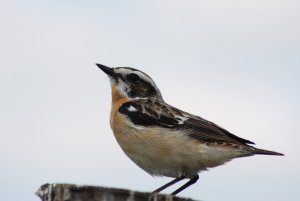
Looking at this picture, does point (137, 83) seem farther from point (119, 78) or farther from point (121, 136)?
point (121, 136)

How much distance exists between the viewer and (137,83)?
14047mm

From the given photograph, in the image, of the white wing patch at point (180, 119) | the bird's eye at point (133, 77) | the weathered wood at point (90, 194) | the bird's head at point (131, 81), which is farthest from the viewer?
the bird's eye at point (133, 77)

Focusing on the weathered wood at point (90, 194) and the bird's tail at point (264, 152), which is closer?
the weathered wood at point (90, 194)

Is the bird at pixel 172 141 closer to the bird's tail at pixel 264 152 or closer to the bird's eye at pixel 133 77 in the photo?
the bird's tail at pixel 264 152

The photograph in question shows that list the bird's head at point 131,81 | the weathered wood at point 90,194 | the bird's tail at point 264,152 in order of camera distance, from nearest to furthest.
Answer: the weathered wood at point 90,194
the bird's tail at point 264,152
the bird's head at point 131,81

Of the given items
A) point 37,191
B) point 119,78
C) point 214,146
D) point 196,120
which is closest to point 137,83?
point 119,78

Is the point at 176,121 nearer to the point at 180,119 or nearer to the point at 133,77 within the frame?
the point at 180,119

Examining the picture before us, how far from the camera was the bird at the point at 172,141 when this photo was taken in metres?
11.9

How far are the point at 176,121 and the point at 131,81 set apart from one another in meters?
1.73

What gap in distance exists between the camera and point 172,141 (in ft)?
39.8

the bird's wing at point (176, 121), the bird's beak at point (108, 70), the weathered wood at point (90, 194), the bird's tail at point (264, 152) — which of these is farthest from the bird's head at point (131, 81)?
the weathered wood at point (90, 194)

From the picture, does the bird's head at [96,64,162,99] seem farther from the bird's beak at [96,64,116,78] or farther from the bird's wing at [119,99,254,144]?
the bird's wing at [119,99,254,144]

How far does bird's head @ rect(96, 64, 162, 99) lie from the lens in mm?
13859

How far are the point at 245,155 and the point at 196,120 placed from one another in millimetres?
1281
